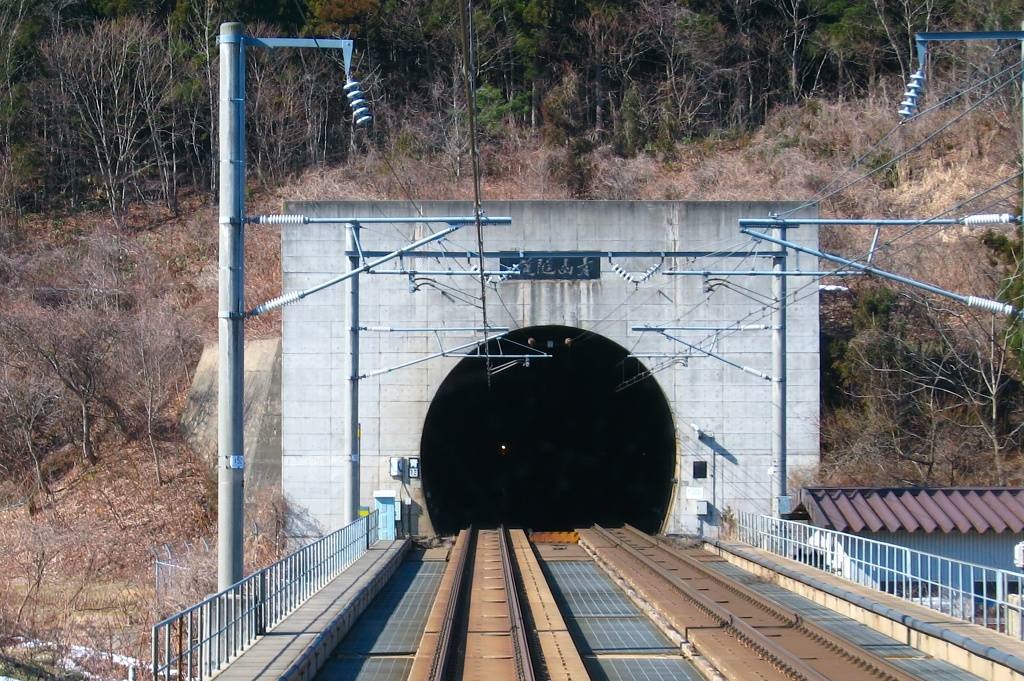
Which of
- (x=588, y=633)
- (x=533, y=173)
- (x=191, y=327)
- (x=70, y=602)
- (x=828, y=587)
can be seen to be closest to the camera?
(x=588, y=633)

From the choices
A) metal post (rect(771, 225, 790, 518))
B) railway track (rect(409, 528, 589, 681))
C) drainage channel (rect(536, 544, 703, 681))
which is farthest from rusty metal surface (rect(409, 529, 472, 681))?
metal post (rect(771, 225, 790, 518))

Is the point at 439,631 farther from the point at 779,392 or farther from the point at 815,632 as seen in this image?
the point at 779,392

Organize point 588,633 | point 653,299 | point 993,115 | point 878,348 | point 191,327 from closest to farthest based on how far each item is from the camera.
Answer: point 588,633, point 653,299, point 878,348, point 191,327, point 993,115

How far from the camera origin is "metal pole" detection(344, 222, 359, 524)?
24750 millimetres

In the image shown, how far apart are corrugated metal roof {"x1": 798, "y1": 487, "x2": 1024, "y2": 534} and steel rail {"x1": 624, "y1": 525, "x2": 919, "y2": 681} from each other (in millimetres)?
4573

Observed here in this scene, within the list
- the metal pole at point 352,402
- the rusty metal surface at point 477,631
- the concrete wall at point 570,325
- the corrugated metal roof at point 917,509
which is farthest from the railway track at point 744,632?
the concrete wall at point 570,325

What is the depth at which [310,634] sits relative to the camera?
489 inches

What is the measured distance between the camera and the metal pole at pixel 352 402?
24750mm

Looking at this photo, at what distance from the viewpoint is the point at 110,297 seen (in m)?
46.4

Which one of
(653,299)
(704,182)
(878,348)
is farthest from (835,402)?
(704,182)

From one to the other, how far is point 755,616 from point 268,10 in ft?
152

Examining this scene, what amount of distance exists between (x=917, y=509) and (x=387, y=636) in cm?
1448

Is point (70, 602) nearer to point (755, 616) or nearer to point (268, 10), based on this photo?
point (755, 616)

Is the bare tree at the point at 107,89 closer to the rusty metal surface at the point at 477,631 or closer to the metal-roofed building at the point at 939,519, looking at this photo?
the rusty metal surface at the point at 477,631
